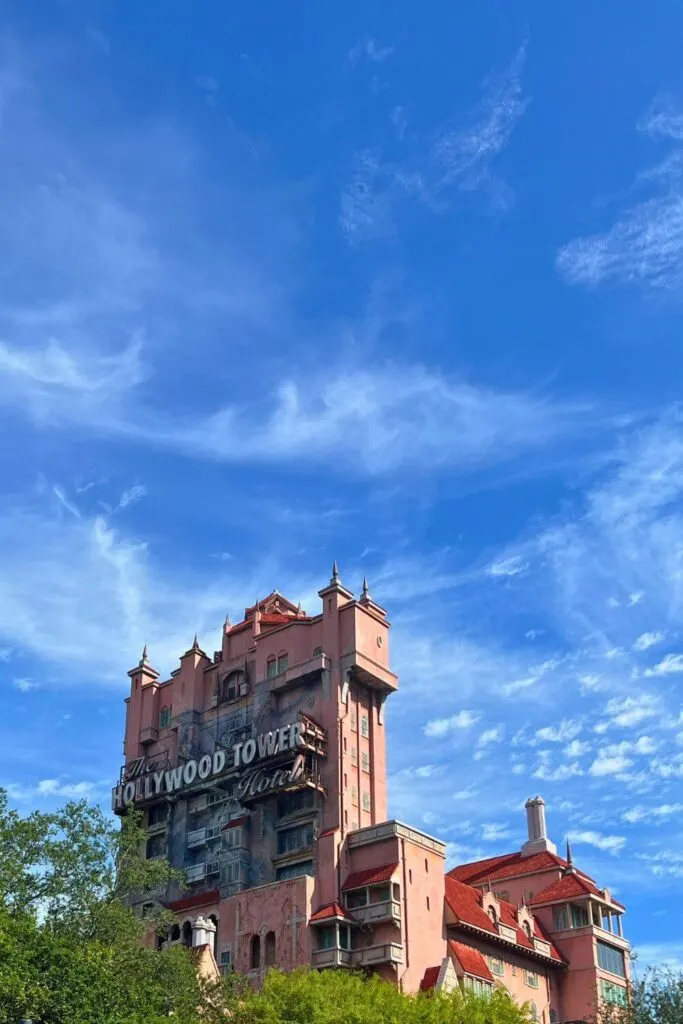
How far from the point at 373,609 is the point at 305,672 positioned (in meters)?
6.30

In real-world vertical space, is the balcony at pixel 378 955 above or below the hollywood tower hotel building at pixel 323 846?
below

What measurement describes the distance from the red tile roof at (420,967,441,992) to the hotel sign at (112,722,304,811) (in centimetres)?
1309

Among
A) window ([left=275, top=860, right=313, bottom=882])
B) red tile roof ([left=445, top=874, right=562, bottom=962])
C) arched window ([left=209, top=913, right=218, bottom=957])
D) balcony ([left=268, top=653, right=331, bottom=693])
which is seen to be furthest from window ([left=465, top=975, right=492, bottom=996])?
balcony ([left=268, top=653, right=331, bottom=693])

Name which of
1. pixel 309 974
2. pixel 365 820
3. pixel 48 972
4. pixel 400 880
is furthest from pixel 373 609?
pixel 48 972

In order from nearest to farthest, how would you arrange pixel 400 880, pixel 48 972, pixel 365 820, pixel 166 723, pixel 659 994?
pixel 48 972 < pixel 659 994 < pixel 400 880 < pixel 365 820 < pixel 166 723

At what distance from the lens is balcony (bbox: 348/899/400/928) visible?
66250 millimetres

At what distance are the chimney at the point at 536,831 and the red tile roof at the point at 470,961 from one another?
17682 millimetres

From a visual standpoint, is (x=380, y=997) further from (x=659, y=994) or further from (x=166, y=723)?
(x=166, y=723)

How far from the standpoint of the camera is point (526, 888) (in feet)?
273

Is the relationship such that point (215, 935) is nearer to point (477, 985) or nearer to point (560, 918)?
point (477, 985)

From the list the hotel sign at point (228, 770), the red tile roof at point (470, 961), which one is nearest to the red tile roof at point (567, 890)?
the red tile roof at point (470, 961)

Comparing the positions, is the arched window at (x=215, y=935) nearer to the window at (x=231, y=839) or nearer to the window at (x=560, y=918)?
the window at (x=231, y=839)

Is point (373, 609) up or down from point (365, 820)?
up

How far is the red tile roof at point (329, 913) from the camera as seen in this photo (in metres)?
66.7
